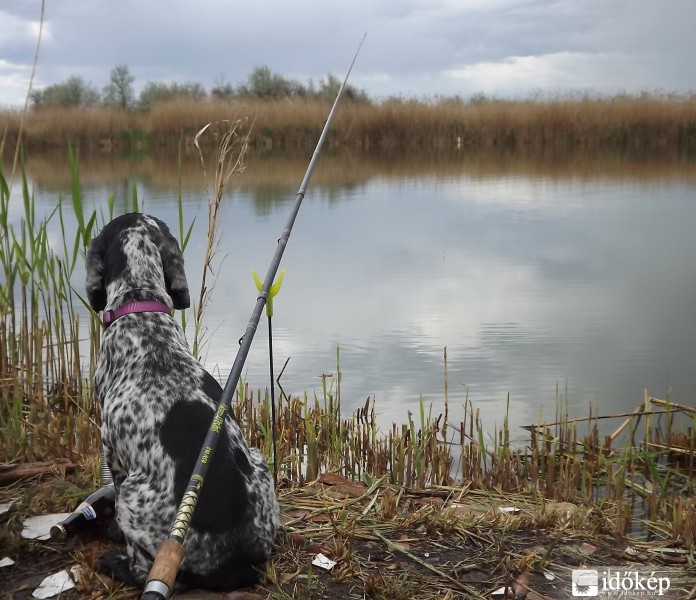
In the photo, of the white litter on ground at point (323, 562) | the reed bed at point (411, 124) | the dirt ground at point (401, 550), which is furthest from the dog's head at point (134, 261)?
the reed bed at point (411, 124)

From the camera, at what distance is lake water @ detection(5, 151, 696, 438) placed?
22.5ft

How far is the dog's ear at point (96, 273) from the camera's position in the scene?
3438 mm

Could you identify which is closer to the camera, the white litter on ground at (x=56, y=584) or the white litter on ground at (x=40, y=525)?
the white litter on ground at (x=56, y=584)

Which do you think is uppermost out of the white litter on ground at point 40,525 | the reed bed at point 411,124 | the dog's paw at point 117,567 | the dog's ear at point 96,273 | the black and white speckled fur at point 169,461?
the reed bed at point 411,124

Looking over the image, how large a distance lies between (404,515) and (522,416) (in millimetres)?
2514

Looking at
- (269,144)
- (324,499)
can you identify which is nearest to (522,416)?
(324,499)

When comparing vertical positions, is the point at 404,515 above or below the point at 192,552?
below

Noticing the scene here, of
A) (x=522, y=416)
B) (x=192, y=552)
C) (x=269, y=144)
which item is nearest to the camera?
(x=192, y=552)

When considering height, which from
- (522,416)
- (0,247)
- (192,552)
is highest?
(0,247)

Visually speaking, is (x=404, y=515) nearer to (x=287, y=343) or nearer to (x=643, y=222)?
(x=287, y=343)

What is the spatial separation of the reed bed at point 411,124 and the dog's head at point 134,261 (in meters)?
25.5

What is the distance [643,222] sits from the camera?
16031 mm

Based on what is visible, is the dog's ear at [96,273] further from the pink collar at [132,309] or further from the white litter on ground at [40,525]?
the white litter on ground at [40,525]

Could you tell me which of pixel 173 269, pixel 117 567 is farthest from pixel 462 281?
pixel 117 567
